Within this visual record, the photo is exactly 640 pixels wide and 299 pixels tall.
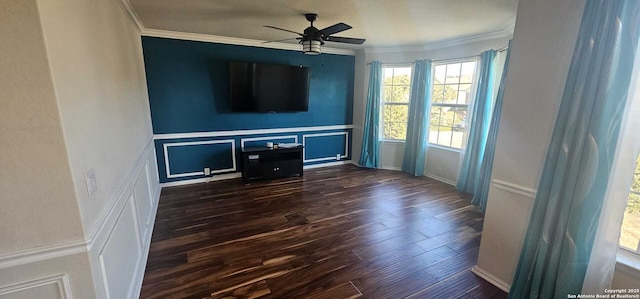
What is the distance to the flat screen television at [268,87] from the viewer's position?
4094 millimetres

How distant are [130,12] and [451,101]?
4450mm

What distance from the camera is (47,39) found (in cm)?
98

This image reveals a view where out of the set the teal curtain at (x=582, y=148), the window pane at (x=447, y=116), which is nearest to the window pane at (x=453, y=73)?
the window pane at (x=447, y=116)

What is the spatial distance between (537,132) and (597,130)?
32 centimetres

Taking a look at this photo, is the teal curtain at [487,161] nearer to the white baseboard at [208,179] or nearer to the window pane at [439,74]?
the window pane at [439,74]

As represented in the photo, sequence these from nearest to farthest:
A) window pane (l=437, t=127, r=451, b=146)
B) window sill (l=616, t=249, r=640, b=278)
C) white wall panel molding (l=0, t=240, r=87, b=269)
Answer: white wall panel molding (l=0, t=240, r=87, b=269) → window sill (l=616, t=249, r=640, b=278) → window pane (l=437, t=127, r=451, b=146)

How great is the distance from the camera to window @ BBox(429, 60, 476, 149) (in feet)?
13.2

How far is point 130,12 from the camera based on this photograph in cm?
268

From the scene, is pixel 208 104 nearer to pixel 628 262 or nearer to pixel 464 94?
pixel 464 94

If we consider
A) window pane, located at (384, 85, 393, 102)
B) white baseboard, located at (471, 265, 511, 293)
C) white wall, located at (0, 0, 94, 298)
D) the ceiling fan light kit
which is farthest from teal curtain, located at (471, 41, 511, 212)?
white wall, located at (0, 0, 94, 298)

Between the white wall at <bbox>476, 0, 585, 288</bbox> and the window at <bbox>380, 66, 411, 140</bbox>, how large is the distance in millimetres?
3052

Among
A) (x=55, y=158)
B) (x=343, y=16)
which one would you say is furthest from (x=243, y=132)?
(x=55, y=158)

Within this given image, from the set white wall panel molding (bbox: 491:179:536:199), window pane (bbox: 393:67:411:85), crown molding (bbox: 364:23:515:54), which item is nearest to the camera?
white wall panel molding (bbox: 491:179:536:199)

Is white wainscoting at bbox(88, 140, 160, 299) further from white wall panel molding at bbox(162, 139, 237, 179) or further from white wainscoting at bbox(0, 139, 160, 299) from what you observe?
white wall panel molding at bbox(162, 139, 237, 179)
